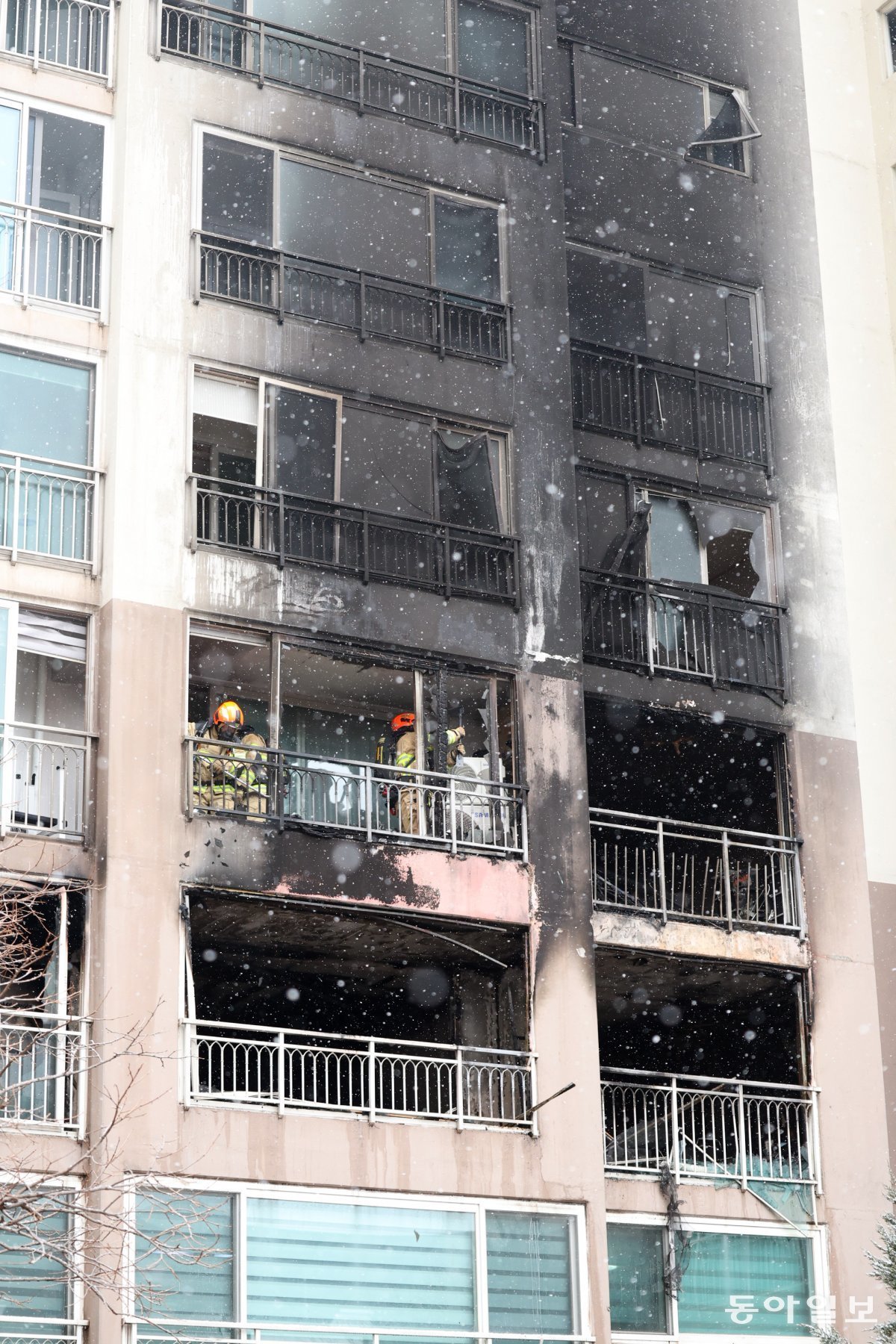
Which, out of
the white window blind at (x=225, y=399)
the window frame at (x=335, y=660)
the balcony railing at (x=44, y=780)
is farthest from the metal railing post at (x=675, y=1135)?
the white window blind at (x=225, y=399)

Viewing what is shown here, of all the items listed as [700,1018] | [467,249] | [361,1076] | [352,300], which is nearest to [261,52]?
[352,300]

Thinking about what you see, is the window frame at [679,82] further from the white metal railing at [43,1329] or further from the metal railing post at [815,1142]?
the white metal railing at [43,1329]

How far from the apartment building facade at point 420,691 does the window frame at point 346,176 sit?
0.06 m

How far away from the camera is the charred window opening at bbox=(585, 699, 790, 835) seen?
85.4 feet

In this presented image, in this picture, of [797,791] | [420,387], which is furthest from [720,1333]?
[420,387]

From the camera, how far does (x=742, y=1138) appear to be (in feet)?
77.9

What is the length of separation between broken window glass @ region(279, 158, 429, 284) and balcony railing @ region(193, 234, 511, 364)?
21 centimetres

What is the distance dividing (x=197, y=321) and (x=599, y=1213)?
11.0 meters

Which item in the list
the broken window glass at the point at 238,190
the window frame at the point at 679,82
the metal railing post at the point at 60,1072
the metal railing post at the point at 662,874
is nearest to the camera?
the metal railing post at the point at 60,1072

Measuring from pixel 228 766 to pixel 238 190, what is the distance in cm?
720

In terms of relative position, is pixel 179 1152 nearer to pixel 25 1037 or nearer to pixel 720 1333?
pixel 25 1037

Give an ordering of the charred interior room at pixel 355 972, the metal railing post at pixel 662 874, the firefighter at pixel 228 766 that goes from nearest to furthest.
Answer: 1. the firefighter at pixel 228 766
2. the charred interior room at pixel 355 972
3. the metal railing post at pixel 662 874

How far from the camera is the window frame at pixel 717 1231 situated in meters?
22.5

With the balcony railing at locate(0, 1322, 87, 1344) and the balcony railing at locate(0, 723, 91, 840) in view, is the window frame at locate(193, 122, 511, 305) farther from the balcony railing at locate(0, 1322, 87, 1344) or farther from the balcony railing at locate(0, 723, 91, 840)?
the balcony railing at locate(0, 1322, 87, 1344)
